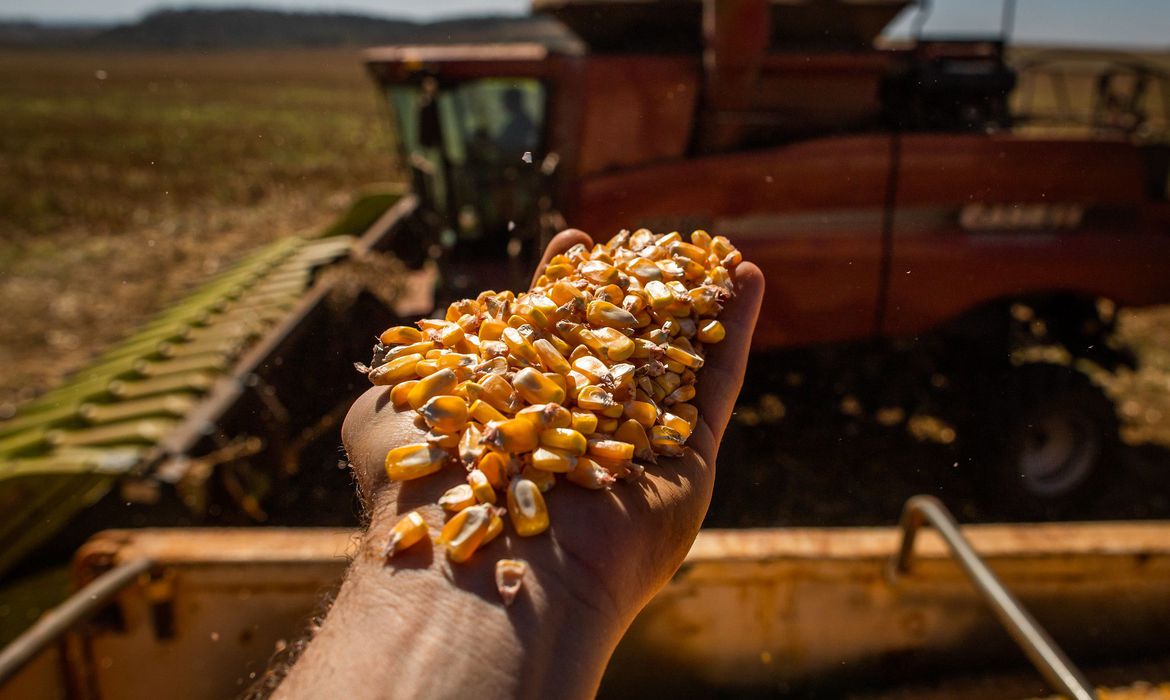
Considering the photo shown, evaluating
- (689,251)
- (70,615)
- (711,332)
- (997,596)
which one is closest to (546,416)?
(711,332)

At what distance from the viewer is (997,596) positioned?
218cm

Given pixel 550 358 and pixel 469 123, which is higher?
pixel 469 123

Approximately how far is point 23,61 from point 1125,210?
290ft

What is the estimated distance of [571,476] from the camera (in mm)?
1026

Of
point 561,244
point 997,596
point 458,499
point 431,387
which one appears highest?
point 561,244

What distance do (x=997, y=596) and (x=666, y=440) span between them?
1.63 meters

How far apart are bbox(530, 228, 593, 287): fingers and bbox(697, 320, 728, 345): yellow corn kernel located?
0.97 feet

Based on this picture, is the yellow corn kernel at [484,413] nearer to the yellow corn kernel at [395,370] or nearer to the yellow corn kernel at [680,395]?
the yellow corn kernel at [395,370]

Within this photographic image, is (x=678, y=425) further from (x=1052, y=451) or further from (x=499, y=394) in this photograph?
(x=1052, y=451)

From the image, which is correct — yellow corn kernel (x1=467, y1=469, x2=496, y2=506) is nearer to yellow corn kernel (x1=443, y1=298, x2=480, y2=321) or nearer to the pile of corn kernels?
the pile of corn kernels

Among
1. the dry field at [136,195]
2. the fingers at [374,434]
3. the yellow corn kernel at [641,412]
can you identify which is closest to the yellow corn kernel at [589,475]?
the yellow corn kernel at [641,412]

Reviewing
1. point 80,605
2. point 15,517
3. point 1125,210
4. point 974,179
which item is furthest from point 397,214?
point 1125,210

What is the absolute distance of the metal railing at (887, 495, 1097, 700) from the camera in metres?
1.97

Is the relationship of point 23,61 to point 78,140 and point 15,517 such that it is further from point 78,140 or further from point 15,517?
point 15,517
